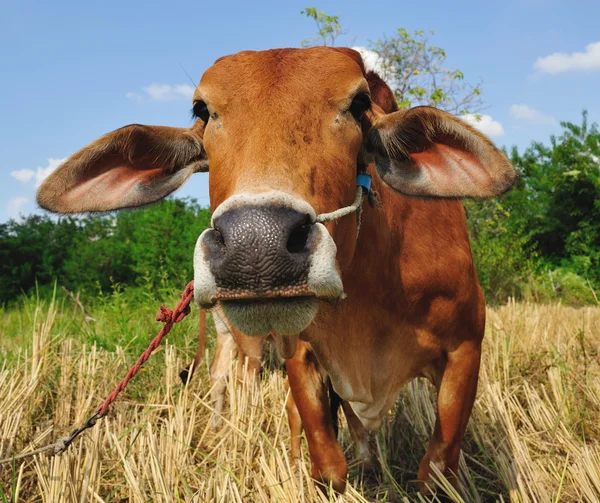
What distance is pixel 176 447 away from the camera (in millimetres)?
3387

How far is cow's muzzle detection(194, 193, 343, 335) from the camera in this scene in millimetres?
1741

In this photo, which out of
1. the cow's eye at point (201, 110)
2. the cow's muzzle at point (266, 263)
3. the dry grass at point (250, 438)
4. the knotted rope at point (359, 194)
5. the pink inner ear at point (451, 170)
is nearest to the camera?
the cow's muzzle at point (266, 263)

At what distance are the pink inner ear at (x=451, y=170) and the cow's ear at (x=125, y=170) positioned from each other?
1.05 meters

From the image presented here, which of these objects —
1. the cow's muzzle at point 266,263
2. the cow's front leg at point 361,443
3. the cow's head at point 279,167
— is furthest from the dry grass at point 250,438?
the cow's head at point 279,167

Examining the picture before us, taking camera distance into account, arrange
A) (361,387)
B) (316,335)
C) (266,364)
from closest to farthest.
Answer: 1. (316,335)
2. (361,387)
3. (266,364)

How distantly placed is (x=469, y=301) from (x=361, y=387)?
2.39 ft

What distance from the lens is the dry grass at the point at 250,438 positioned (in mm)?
2867

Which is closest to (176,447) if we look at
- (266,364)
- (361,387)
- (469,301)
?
(361,387)

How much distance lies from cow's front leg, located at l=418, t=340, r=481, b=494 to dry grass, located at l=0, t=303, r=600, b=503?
0.23 m

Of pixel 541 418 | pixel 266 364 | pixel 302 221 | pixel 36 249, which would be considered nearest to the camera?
pixel 302 221

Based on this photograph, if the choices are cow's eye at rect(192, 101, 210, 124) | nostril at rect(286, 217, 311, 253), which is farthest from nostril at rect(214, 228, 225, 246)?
cow's eye at rect(192, 101, 210, 124)

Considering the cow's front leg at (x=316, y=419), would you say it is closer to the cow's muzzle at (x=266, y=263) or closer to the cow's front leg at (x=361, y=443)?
the cow's front leg at (x=361, y=443)

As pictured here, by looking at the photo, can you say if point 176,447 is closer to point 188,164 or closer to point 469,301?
point 188,164

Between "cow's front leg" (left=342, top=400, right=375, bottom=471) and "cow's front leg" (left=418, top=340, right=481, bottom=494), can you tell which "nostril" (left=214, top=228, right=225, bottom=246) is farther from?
"cow's front leg" (left=342, top=400, right=375, bottom=471)
